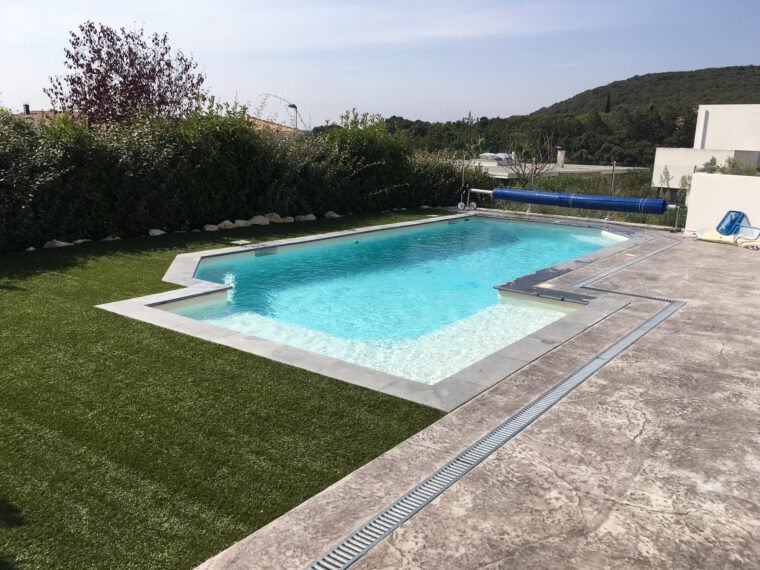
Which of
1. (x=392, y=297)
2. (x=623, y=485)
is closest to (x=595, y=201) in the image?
(x=392, y=297)

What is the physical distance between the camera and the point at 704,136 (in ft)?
137

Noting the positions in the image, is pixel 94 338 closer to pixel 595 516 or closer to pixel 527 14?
pixel 595 516

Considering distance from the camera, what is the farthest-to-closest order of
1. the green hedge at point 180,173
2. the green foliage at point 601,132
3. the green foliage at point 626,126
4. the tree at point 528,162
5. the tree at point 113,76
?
the green foliage at point 626,126 < the green foliage at point 601,132 < the tree at point 528,162 < the tree at point 113,76 < the green hedge at point 180,173

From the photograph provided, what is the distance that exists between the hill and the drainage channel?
62909 millimetres

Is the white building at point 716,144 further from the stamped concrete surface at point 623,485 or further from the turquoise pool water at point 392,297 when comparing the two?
the stamped concrete surface at point 623,485

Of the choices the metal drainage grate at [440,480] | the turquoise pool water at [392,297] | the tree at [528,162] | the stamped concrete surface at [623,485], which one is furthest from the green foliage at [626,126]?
the metal drainage grate at [440,480]

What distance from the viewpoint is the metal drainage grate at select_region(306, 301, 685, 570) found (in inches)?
101

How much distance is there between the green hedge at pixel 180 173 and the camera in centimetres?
922

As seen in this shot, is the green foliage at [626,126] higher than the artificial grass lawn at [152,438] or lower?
higher

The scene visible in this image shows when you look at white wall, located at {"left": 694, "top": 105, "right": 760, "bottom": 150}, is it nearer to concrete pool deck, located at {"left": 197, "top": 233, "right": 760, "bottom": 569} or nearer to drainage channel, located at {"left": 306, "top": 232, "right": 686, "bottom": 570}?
concrete pool deck, located at {"left": 197, "top": 233, "right": 760, "bottom": 569}

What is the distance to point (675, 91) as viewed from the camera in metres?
64.9

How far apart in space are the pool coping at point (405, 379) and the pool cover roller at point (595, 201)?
4921 mm

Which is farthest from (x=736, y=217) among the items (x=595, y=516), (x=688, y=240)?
(x=595, y=516)

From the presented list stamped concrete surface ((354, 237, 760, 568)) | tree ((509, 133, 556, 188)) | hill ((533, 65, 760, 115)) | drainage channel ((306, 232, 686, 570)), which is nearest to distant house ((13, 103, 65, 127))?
drainage channel ((306, 232, 686, 570))
